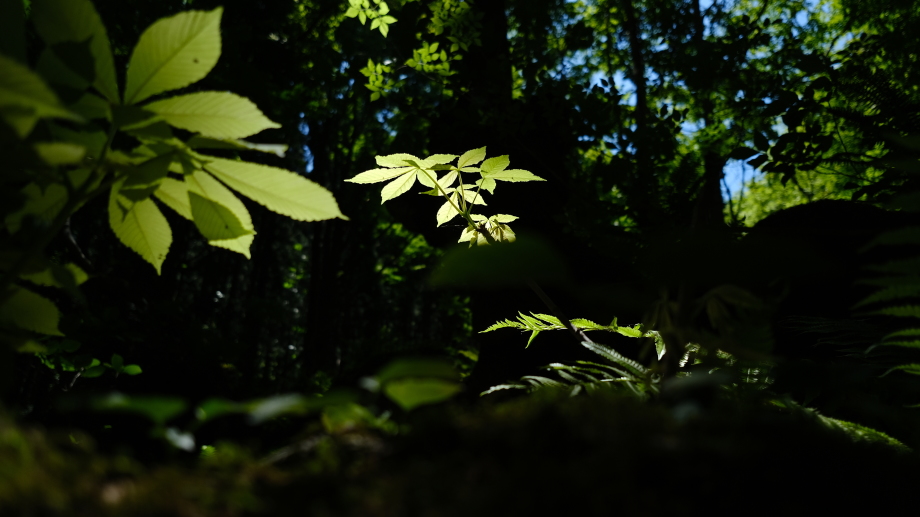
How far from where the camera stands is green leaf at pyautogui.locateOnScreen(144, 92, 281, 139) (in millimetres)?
616

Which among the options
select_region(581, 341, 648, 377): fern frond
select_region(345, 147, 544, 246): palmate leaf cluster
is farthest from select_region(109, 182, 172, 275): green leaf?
select_region(581, 341, 648, 377): fern frond

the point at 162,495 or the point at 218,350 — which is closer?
the point at 162,495

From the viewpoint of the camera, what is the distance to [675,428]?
365 mm

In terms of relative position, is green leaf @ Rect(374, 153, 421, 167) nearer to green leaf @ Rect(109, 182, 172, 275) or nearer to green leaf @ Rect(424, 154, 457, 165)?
green leaf @ Rect(424, 154, 457, 165)

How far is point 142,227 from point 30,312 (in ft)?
0.62

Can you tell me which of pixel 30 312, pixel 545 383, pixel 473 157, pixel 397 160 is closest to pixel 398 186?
pixel 397 160

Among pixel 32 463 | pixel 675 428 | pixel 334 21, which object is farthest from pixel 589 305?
pixel 334 21

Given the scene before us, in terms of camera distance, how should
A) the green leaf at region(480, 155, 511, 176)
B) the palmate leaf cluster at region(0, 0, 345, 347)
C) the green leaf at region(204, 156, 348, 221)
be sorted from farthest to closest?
the green leaf at region(480, 155, 511, 176)
the green leaf at region(204, 156, 348, 221)
the palmate leaf cluster at region(0, 0, 345, 347)

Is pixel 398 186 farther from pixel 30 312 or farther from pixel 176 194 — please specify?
pixel 30 312

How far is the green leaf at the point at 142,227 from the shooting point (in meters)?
0.74

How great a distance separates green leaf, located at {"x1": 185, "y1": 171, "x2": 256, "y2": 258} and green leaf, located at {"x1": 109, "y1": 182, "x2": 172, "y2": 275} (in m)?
0.08

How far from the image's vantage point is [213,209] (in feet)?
2.30

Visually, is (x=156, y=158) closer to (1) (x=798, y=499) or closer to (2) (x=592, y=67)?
(1) (x=798, y=499)

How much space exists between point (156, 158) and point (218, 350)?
18.0 feet
